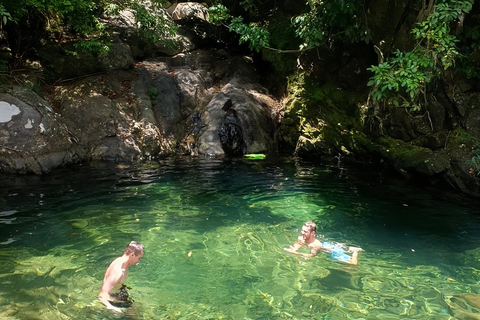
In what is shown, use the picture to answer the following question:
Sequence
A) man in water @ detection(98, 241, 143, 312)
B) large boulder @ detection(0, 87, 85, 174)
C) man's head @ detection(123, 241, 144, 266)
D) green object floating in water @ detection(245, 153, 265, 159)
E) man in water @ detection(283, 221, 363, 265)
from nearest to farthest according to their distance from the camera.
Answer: man in water @ detection(98, 241, 143, 312)
man's head @ detection(123, 241, 144, 266)
man in water @ detection(283, 221, 363, 265)
large boulder @ detection(0, 87, 85, 174)
green object floating in water @ detection(245, 153, 265, 159)

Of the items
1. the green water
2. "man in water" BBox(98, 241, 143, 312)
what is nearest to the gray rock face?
the green water

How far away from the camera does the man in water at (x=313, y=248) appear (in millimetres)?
5801

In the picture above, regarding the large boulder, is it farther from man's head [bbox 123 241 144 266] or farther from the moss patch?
the moss patch

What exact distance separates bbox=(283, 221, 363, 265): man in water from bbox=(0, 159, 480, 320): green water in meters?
0.15

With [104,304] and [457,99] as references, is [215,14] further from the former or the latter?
[104,304]

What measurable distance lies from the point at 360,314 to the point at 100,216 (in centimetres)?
528

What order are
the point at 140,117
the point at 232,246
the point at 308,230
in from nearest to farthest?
the point at 308,230 < the point at 232,246 < the point at 140,117

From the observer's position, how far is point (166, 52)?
1866cm

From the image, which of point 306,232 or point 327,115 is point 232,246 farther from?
point 327,115

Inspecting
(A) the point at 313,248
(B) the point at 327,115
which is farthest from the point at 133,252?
(B) the point at 327,115

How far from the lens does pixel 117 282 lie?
14.2 ft

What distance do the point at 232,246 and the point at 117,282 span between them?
232cm

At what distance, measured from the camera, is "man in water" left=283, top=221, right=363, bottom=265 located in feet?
→ 19.0

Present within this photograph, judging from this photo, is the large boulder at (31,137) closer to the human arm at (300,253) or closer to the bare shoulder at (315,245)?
the human arm at (300,253)
